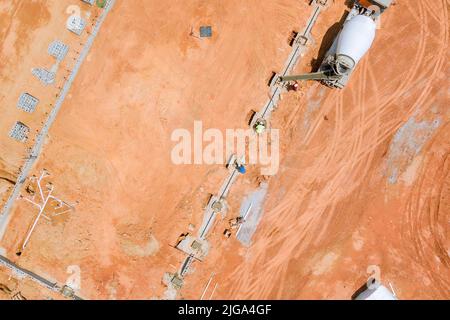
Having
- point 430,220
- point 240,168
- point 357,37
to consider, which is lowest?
point 240,168

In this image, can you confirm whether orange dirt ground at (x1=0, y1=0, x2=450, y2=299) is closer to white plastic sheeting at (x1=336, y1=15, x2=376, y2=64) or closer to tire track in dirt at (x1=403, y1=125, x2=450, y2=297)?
tire track in dirt at (x1=403, y1=125, x2=450, y2=297)

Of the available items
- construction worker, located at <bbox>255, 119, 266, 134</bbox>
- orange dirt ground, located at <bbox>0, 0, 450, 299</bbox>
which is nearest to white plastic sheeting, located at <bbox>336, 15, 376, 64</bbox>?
orange dirt ground, located at <bbox>0, 0, 450, 299</bbox>

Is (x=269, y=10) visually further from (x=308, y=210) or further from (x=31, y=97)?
(x=31, y=97)

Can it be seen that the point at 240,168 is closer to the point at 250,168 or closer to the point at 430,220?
the point at 250,168

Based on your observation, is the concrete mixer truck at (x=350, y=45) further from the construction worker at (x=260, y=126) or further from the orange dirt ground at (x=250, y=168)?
the construction worker at (x=260, y=126)

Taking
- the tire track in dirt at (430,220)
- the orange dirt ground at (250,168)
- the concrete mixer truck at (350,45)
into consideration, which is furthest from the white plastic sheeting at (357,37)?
the tire track in dirt at (430,220)

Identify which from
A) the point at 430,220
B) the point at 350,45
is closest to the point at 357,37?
the point at 350,45

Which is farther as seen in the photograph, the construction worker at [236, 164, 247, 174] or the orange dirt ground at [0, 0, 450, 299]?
the construction worker at [236, 164, 247, 174]
